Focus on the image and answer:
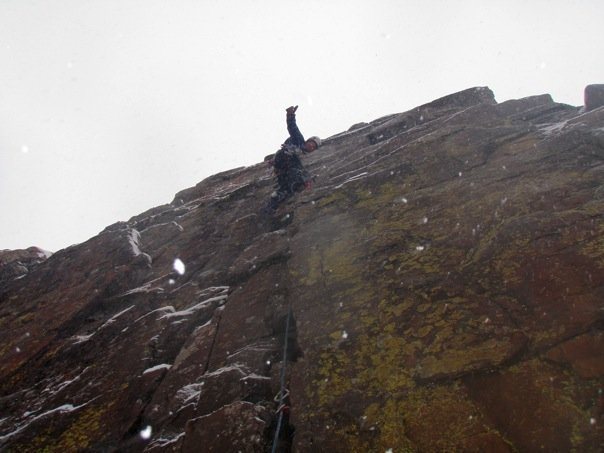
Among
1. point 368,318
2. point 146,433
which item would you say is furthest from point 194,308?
point 368,318

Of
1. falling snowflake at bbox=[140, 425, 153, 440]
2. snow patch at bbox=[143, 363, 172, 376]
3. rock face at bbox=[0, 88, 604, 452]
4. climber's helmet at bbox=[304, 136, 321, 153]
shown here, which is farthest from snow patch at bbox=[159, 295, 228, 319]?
climber's helmet at bbox=[304, 136, 321, 153]

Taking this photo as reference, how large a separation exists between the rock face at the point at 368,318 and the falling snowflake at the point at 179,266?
0.08 m

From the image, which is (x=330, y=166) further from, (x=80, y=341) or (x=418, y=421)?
(x=418, y=421)

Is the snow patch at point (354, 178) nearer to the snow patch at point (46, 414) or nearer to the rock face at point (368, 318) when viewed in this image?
the rock face at point (368, 318)

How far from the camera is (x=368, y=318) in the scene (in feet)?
22.6

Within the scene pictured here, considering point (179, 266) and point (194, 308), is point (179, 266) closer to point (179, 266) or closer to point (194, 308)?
point (179, 266)

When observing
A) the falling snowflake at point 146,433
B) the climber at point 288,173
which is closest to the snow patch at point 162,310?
the falling snowflake at point 146,433

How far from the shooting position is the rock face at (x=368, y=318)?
511 cm

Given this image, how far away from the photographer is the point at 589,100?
1294 cm

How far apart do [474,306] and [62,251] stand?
15.4 m

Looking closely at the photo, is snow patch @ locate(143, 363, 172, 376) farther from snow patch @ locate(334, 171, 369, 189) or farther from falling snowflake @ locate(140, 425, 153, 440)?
snow patch @ locate(334, 171, 369, 189)

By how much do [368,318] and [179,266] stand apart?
8.43 m

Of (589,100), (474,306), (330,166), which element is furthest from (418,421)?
(589,100)

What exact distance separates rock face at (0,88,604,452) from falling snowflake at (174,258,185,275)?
8 cm
